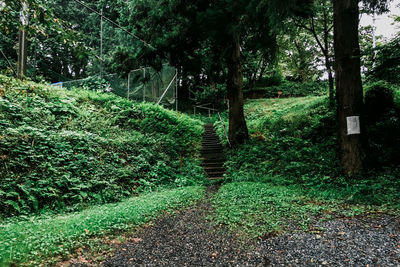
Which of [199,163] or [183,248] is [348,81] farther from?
[199,163]

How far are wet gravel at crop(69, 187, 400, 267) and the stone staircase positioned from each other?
5.51 m

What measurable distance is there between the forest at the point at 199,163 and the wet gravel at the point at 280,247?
0.09ft

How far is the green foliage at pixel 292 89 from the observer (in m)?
24.2

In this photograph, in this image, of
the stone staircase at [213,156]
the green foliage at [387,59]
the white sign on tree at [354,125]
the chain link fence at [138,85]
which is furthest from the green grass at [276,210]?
the chain link fence at [138,85]

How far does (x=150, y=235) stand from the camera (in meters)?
4.06

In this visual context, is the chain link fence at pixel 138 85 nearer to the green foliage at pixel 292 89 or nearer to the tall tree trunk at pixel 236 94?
the tall tree trunk at pixel 236 94

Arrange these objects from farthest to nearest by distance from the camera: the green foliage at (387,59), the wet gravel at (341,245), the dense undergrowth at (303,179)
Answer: the green foliage at (387,59) → the dense undergrowth at (303,179) → the wet gravel at (341,245)

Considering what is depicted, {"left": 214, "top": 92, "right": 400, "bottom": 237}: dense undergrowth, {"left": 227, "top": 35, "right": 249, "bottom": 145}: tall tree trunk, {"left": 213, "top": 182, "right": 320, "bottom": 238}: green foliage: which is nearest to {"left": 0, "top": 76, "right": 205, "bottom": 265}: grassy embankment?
{"left": 213, "top": 182, "right": 320, "bottom": 238}: green foliage

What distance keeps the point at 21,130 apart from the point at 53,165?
61.0 inches

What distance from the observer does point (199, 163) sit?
10.5 metres

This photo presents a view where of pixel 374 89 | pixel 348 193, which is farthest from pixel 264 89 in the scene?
pixel 348 193

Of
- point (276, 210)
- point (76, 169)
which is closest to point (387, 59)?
point (276, 210)

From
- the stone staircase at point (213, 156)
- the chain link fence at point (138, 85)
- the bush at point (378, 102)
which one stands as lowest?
the stone staircase at point (213, 156)

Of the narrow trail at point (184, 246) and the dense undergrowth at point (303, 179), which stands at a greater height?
the dense undergrowth at point (303, 179)
